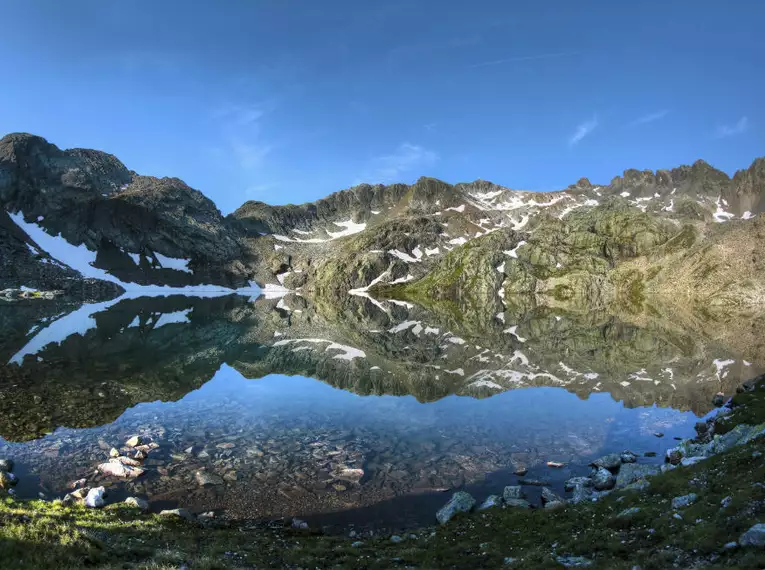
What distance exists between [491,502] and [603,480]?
6.32 metres

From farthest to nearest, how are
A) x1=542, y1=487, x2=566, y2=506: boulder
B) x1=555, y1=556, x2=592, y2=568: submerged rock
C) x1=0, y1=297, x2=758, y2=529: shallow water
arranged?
x1=0, y1=297, x2=758, y2=529: shallow water
x1=542, y1=487, x2=566, y2=506: boulder
x1=555, y1=556, x2=592, y2=568: submerged rock

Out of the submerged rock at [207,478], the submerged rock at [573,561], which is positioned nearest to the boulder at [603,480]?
the submerged rock at [573,561]

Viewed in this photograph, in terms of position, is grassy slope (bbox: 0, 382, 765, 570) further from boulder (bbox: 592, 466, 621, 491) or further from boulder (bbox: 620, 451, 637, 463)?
boulder (bbox: 620, 451, 637, 463)

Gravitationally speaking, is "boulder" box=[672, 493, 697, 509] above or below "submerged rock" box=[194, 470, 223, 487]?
above

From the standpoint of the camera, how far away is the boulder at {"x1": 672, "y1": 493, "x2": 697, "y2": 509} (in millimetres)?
13479

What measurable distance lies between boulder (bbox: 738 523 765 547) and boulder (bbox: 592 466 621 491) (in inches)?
539

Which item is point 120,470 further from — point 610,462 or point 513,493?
point 610,462

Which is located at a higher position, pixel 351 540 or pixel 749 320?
pixel 749 320

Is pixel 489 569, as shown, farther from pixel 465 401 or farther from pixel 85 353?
pixel 85 353

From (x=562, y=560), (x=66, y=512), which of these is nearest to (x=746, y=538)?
(x=562, y=560)

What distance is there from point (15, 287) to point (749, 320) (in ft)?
756

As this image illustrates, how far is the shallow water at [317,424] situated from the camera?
73.8 feet

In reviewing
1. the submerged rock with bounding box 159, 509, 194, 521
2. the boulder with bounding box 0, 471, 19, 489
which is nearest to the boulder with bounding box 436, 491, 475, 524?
the submerged rock with bounding box 159, 509, 194, 521

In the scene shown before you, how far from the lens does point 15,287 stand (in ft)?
543
